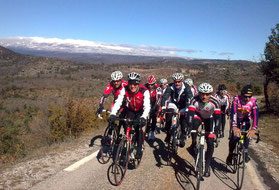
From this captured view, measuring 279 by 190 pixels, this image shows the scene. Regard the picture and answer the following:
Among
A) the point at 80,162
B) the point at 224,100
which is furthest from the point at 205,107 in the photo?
the point at 224,100

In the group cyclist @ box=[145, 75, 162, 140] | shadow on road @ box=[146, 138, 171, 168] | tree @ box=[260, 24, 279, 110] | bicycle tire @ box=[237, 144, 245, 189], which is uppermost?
tree @ box=[260, 24, 279, 110]

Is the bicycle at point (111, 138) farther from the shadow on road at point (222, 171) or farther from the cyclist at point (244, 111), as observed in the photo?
the cyclist at point (244, 111)

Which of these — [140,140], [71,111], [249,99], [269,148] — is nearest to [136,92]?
[140,140]

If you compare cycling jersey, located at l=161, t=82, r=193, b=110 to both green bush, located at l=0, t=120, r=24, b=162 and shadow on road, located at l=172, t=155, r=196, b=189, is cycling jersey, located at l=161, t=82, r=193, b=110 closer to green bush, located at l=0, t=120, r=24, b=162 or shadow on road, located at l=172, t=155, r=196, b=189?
shadow on road, located at l=172, t=155, r=196, b=189

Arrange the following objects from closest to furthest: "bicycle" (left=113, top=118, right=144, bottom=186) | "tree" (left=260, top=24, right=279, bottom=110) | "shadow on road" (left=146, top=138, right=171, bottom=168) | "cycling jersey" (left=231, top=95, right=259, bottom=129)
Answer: "bicycle" (left=113, top=118, right=144, bottom=186) → "cycling jersey" (left=231, top=95, right=259, bottom=129) → "shadow on road" (left=146, top=138, right=171, bottom=168) → "tree" (left=260, top=24, right=279, bottom=110)

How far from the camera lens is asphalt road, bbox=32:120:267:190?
15.1 ft

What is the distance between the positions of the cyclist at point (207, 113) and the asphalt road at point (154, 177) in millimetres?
565

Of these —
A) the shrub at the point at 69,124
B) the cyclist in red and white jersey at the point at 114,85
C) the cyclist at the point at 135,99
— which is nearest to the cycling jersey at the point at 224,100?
the cyclist in red and white jersey at the point at 114,85

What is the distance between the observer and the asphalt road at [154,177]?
15.1 feet

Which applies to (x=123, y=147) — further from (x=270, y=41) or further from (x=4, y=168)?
(x=270, y=41)

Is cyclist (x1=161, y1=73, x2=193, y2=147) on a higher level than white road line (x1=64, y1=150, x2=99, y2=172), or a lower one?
higher

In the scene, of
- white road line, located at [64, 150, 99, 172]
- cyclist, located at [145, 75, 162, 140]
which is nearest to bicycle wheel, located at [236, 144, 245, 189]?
cyclist, located at [145, 75, 162, 140]

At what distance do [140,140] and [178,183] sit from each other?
51.6 inches

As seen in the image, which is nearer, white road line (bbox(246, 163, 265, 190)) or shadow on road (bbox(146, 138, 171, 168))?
white road line (bbox(246, 163, 265, 190))
